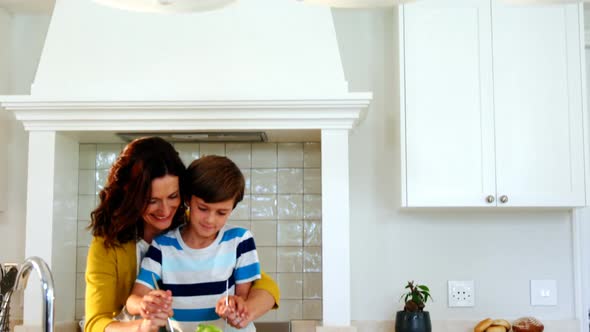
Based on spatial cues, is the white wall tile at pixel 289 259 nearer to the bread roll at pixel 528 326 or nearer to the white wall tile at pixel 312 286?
the white wall tile at pixel 312 286

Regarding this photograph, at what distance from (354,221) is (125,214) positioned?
53.4 inches

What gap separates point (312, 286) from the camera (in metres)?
3.06

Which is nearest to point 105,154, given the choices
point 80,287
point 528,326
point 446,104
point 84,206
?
point 84,206

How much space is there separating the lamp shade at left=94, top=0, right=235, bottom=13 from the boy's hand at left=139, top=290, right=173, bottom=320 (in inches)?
25.9

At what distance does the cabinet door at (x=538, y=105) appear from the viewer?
2.84 metres

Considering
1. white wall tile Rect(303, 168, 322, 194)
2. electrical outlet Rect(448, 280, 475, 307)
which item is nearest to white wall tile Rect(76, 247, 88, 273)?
white wall tile Rect(303, 168, 322, 194)

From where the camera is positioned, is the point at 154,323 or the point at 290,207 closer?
the point at 154,323

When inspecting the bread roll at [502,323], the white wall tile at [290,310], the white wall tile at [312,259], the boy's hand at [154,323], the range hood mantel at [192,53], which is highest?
the range hood mantel at [192,53]

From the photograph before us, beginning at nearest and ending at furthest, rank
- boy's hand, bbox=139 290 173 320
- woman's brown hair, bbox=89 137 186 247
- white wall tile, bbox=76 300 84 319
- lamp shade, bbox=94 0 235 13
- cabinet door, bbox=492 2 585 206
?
1. lamp shade, bbox=94 0 235 13
2. boy's hand, bbox=139 290 173 320
3. woman's brown hair, bbox=89 137 186 247
4. cabinet door, bbox=492 2 585 206
5. white wall tile, bbox=76 300 84 319

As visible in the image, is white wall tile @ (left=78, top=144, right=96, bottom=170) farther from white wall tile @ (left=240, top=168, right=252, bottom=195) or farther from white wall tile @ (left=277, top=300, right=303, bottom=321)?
white wall tile @ (left=277, top=300, right=303, bottom=321)

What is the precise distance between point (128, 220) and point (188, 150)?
116cm

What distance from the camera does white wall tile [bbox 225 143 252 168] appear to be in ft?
10.2

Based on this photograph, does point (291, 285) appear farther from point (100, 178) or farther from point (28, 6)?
point (28, 6)

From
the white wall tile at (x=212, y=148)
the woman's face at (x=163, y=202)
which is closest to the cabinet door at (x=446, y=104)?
the white wall tile at (x=212, y=148)
